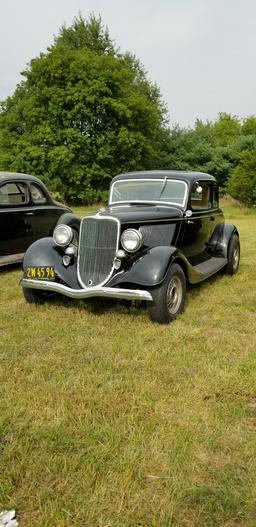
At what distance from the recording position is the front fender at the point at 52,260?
4820 millimetres

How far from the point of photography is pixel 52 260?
5008mm

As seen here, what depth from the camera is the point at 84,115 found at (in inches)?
1108

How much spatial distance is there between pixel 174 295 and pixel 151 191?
1805 millimetres

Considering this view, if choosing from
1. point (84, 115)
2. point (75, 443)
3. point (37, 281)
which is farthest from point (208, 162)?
point (75, 443)

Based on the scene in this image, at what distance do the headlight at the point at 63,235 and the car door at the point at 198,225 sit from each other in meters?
1.50

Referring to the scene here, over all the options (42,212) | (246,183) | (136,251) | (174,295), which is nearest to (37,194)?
(42,212)

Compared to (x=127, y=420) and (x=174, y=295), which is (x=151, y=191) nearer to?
(x=174, y=295)

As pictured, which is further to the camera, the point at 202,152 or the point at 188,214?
the point at 202,152

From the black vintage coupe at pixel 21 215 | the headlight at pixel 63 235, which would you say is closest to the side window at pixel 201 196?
the headlight at pixel 63 235

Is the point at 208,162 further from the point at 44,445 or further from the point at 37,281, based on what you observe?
the point at 44,445

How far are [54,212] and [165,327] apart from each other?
4509 mm

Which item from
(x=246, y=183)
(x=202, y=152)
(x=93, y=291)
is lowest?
(x=93, y=291)

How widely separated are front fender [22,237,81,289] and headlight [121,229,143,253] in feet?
2.32

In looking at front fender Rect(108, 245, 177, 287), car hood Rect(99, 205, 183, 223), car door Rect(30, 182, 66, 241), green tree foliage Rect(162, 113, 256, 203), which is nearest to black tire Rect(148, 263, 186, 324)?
front fender Rect(108, 245, 177, 287)
